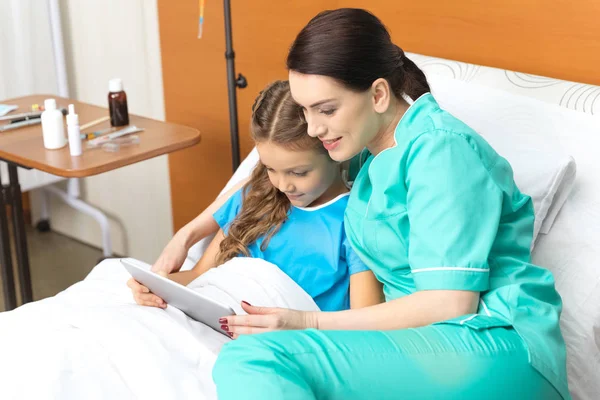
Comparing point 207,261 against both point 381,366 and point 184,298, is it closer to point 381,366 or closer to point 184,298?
point 184,298

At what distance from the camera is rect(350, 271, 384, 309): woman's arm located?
1507 mm

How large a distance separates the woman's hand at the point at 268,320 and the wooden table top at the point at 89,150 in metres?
0.76

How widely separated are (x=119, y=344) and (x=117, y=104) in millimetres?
1001

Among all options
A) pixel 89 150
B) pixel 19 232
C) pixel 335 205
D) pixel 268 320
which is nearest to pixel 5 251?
pixel 19 232

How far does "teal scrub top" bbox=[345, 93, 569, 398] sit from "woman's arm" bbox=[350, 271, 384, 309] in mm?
107

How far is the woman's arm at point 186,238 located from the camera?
174 cm

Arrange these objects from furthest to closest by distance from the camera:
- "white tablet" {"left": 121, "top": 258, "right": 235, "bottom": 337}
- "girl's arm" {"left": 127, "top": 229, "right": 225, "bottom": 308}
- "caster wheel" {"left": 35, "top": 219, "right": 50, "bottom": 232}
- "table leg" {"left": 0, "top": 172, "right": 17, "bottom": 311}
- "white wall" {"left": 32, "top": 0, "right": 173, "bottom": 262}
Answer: "caster wheel" {"left": 35, "top": 219, "right": 50, "bottom": 232}
"white wall" {"left": 32, "top": 0, "right": 173, "bottom": 262}
"table leg" {"left": 0, "top": 172, "right": 17, "bottom": 311}
"girl's arm" {"left": 127, "top": 229, "right": 225, "bottom": 308}
"white tablet" {"left": 121, "top": 258, "right": 235, "bottom": 337}

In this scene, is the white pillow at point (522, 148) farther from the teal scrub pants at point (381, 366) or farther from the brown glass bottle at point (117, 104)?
the brown glass bottle at point (117, 104)

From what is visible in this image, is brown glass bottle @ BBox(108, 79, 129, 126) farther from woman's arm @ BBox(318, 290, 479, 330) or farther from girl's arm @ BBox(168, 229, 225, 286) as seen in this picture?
woman's arm @ BBox(318, 290, 479, 330)

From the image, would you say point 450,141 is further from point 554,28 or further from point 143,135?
point 143,135

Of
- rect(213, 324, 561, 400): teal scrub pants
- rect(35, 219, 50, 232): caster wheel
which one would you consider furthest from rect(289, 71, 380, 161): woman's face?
rect(35, 219, 50, 232): caster wheel

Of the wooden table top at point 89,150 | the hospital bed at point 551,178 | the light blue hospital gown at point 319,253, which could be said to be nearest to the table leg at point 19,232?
the wooden table top at point 89,150

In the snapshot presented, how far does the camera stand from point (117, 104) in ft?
7.20

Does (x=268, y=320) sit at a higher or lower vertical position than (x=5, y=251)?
higher
